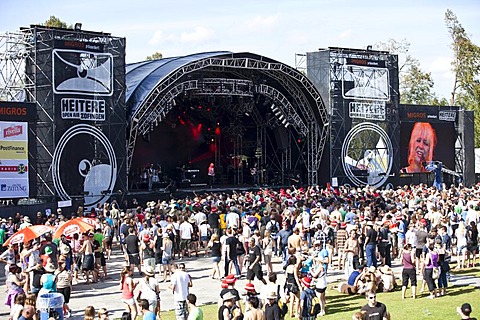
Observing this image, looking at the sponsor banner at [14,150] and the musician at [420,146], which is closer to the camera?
the sponsor banner at [14,150]

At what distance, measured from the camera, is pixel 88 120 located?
26.9m

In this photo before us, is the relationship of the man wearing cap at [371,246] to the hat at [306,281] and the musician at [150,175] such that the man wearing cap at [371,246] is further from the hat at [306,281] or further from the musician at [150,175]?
the musician at [150,175]

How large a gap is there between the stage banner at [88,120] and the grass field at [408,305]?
13.0 metres

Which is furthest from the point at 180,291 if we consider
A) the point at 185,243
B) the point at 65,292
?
the point at 185,243

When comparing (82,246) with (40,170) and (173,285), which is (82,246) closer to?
(173,285)

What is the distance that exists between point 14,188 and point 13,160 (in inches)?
34.3

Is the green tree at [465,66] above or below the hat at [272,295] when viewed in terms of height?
above

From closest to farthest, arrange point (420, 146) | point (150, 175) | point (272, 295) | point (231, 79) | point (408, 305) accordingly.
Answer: point (272, 295) → point (408, 305) → point (231, 79) → point (150, 175) → point (420, 146)

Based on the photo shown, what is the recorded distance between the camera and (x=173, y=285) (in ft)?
41.0

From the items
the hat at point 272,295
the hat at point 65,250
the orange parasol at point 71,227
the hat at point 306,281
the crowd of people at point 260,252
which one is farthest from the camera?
the orange parasol at point 71,227

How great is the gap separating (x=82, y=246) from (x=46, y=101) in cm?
1038

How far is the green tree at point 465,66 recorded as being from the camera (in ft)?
197

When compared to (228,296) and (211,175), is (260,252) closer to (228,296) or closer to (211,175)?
(228,296)

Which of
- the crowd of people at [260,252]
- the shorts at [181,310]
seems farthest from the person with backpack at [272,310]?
the shorts at [181,310]
